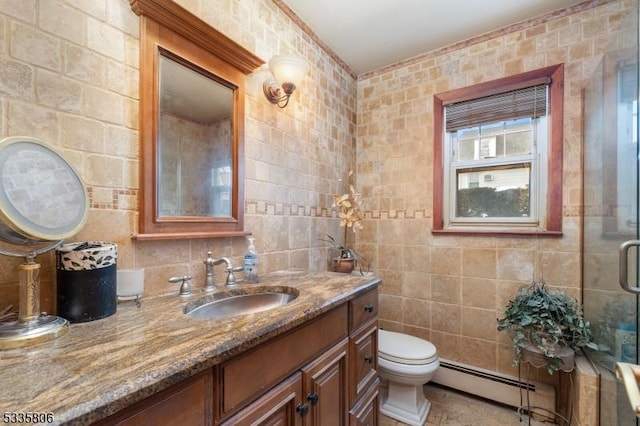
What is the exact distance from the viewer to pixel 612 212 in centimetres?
153

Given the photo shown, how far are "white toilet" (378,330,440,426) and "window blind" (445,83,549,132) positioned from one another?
167 centimetres

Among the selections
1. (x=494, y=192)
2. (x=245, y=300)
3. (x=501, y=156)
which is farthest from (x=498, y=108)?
(x=245, y=300)

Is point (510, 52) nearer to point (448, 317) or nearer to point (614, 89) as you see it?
point (614, 89)

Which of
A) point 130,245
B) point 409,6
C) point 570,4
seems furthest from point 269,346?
point 570,4

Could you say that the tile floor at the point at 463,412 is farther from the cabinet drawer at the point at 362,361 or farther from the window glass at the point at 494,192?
the window glass at the point at 494,192

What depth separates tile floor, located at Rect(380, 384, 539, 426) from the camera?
183cm

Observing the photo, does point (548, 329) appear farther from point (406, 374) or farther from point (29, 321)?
point (29, 321)

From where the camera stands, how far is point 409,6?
1827 mm

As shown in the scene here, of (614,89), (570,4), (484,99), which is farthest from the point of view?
(484,99)

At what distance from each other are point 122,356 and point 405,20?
91.9 inches

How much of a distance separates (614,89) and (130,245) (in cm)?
248

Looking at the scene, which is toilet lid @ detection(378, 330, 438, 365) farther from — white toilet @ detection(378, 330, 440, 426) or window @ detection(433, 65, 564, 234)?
window @ detection(433, 65, 564, 234)

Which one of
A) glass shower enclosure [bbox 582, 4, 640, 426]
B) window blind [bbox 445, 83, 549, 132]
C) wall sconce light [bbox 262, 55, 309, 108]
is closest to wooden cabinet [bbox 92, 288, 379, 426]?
glass shower enclosure [bbox 582, 4, 640, 426]

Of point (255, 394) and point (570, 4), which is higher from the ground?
point (570, 4)
